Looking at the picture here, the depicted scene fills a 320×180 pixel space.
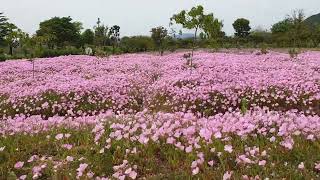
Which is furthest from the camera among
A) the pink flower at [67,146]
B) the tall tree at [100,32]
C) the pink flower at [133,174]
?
the tall tree at [100,32]

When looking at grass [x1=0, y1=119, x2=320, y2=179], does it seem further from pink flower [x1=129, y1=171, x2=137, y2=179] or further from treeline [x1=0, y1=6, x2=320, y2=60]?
treeline [x1=0, y1=6, x2=320, y2=60]

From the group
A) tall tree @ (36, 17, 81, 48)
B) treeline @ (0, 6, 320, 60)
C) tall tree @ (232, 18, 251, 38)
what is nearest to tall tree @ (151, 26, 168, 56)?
treeline @ (0, 6, 320, 60)

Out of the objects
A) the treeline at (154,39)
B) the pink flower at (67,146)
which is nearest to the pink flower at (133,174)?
the pink flower at (67,146)

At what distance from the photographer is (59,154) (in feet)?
24.9

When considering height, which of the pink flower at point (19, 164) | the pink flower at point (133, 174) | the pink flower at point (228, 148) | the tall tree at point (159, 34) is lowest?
the pink flower at point (19, 164)

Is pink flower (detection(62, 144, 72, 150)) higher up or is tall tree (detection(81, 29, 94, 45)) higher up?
tall tree (detection(81, 29, 94, 45))

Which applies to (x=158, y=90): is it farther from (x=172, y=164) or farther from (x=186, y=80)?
(x=172, y=164)

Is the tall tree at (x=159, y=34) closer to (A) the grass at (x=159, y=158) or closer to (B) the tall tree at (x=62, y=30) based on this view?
(B) the tall tree at (x=62, y=30)

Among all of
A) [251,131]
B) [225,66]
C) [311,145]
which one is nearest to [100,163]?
[251,131]

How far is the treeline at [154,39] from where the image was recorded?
23.7m

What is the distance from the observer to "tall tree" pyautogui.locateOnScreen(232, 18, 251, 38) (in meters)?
103

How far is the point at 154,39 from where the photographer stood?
52.8 m

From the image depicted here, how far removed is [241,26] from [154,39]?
5533 centimetres

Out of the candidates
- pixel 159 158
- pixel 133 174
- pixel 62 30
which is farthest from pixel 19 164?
pixel 62 30
